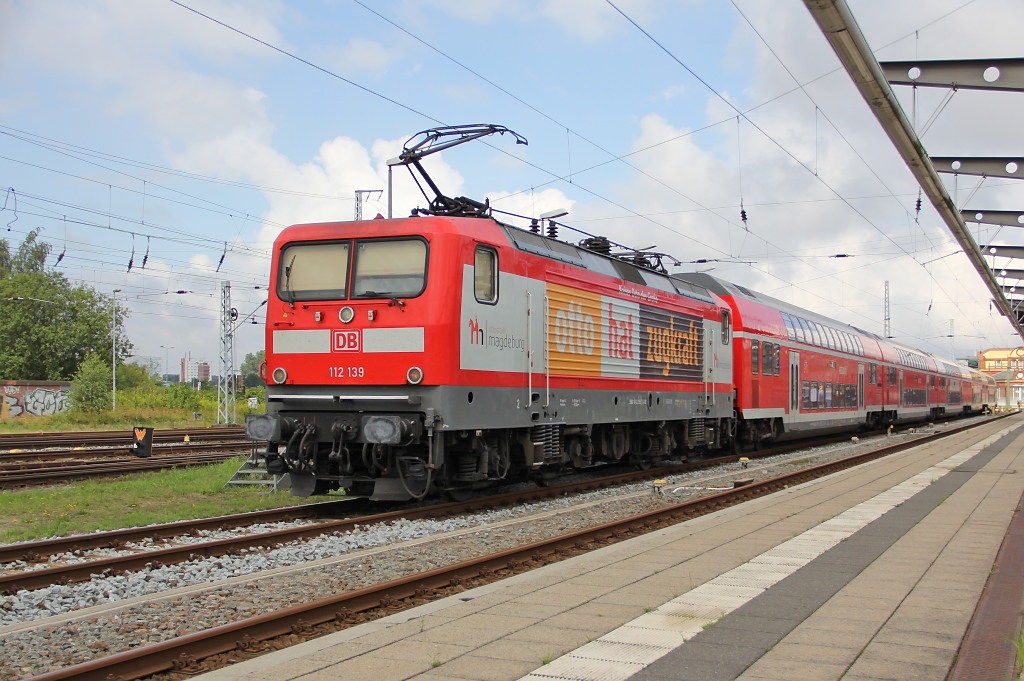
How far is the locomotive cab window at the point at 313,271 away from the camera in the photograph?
1177 cm

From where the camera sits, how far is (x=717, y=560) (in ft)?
26.3

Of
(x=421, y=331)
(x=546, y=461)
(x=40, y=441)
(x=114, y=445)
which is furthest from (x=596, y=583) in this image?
(x=40, y=441)

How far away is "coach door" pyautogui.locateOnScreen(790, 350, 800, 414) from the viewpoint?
25.3m

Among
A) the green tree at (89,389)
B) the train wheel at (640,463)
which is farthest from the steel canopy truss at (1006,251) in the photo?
the green tree at (89,389)

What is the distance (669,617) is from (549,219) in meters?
9.81

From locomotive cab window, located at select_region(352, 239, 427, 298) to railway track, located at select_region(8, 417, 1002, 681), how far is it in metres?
2.90

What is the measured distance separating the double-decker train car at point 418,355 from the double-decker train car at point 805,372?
951cm

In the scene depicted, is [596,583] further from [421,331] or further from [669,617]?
[421,331]

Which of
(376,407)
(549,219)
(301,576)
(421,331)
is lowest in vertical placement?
(301,576)

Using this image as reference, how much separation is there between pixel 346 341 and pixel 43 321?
6625 centimetres

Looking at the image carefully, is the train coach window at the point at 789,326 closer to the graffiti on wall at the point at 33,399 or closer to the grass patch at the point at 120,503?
the grass patch at the point at 120,503

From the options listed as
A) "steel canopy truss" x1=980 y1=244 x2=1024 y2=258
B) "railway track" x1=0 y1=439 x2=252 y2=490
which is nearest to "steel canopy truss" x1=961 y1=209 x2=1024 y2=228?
"steel canopy truss" x1=980 y1=244 x2=1024 y2=258

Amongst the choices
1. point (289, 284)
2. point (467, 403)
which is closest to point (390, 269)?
point (289, 284)

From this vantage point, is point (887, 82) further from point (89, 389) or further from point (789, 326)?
point (89, 389)
